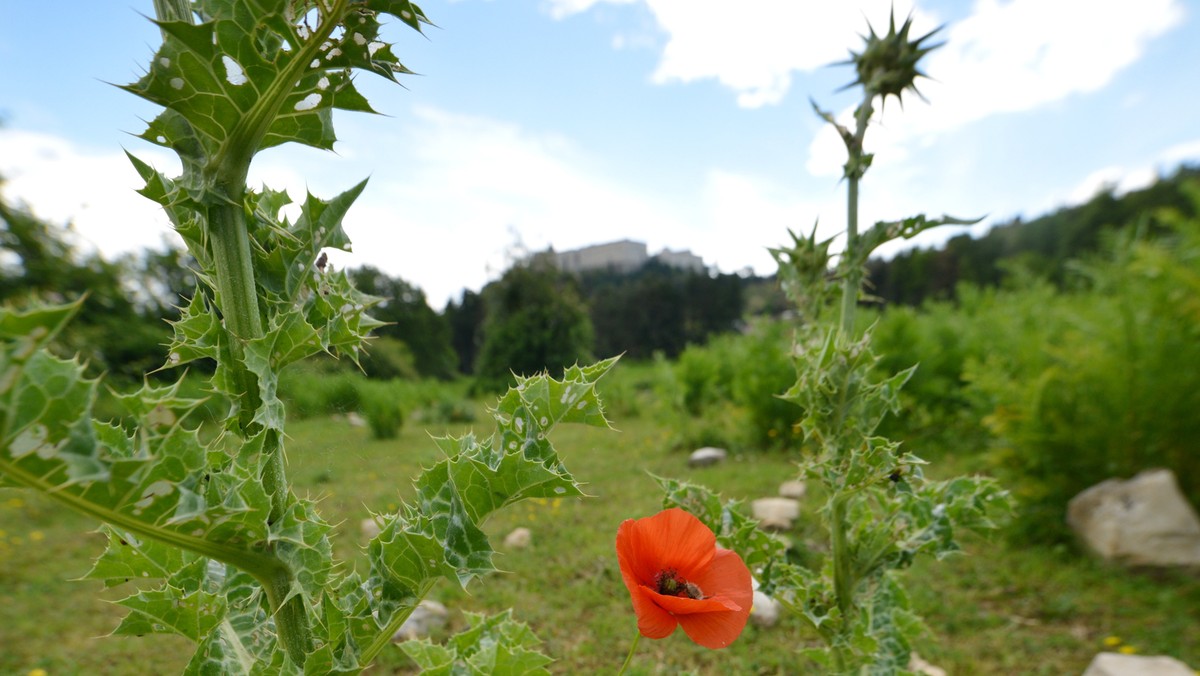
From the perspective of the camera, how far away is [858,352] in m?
1.29

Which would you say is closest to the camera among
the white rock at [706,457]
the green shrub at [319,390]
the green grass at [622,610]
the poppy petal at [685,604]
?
the poppy petal at [685,604]

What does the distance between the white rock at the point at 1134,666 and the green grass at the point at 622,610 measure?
29 centimetres

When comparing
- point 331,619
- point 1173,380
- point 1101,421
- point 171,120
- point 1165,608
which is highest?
point 171,120

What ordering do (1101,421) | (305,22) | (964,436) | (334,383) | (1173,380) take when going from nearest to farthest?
(305,22), (334,383), (1173,380), (1101,421), (964,436)

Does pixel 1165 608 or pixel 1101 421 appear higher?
pixel 1101 421

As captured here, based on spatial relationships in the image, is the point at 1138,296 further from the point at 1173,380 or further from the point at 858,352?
the point at 858,352

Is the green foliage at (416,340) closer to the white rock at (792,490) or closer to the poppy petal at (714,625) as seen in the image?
the white rock at (792,490)

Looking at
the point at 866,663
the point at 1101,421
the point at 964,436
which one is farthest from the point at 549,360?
the point at 866,663

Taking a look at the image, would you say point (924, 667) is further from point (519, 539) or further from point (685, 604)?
point (519, 539)

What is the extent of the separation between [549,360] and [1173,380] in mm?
12925

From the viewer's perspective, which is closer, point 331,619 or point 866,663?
point 331,619

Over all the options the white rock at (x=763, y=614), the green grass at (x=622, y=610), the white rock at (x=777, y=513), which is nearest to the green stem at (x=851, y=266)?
the green grass at (x=622, y=610)

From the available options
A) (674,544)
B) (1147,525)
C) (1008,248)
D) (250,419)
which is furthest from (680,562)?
(1008,248)

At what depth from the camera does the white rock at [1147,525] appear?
3619 millimetres
